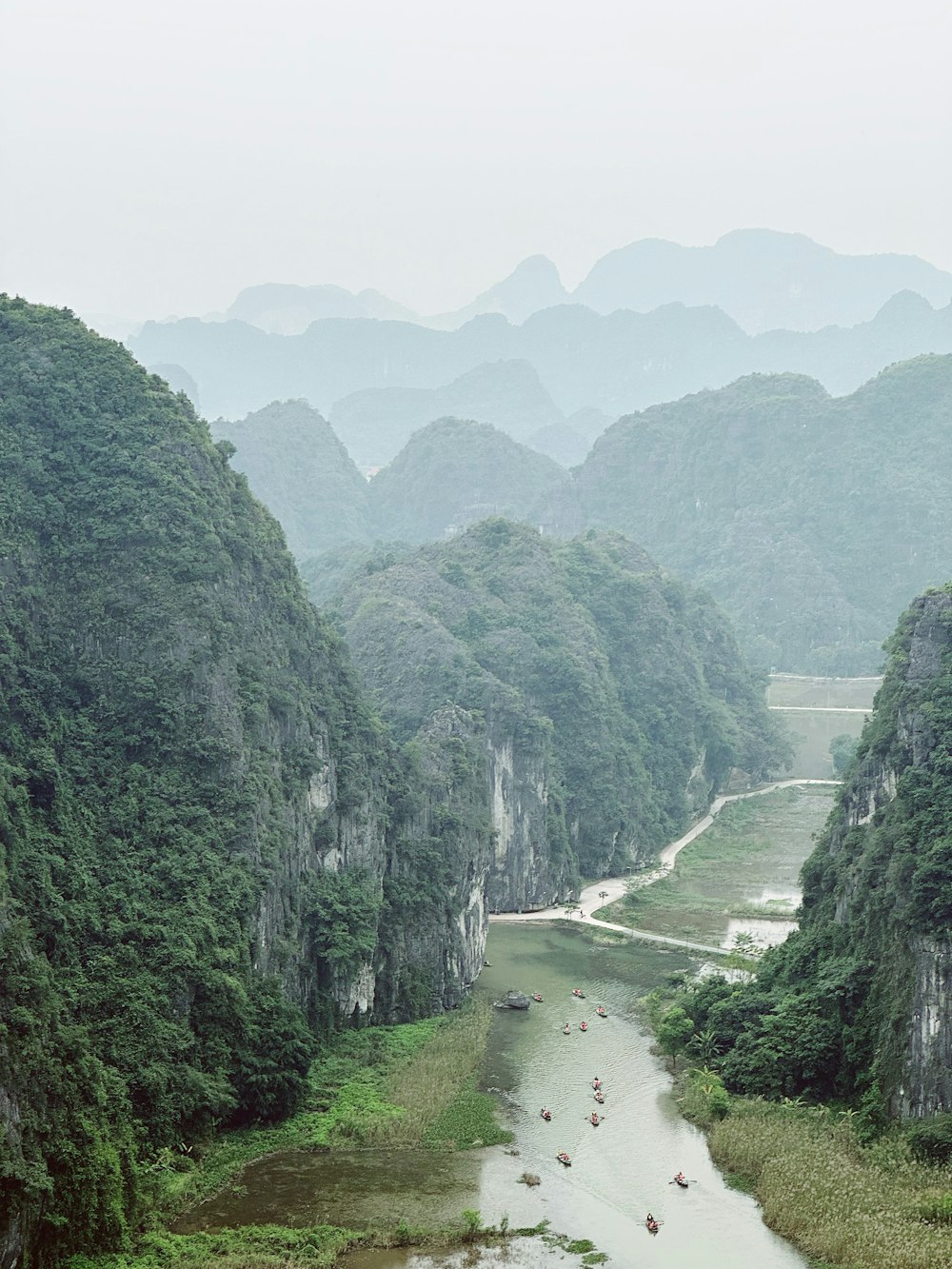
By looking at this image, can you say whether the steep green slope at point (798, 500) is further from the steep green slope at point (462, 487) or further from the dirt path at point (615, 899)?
the dirt path at point (615, 899)

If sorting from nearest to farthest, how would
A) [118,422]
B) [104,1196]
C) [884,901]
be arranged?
[104,1196] → [884,901] → [118,422]

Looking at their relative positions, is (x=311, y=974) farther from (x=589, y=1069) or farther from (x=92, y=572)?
(x=92, y=572)

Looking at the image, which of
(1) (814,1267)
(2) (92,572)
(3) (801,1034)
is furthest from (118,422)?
(1) (814,1267)

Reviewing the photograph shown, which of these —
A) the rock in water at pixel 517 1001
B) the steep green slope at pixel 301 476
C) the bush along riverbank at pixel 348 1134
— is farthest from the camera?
the steep green slope at pixel 301 476

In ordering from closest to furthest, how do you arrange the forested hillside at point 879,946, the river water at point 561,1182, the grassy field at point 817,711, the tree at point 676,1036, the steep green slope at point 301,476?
the river water at point 561,1182, the forested hillside at point 879,946, the tree at point 676,1036, the grassy field at point 817,711, the steep green slope at point 301,476

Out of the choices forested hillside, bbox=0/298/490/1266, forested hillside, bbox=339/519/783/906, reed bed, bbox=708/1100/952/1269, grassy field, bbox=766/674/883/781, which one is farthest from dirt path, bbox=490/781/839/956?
reed bed, bbox=708/1100/952/1269

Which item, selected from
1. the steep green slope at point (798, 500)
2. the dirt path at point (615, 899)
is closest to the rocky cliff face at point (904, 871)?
the dirt path at point (615, 899)

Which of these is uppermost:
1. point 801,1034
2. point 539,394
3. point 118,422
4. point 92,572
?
point 539,394

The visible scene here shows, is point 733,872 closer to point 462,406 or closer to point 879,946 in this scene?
point 879,946
